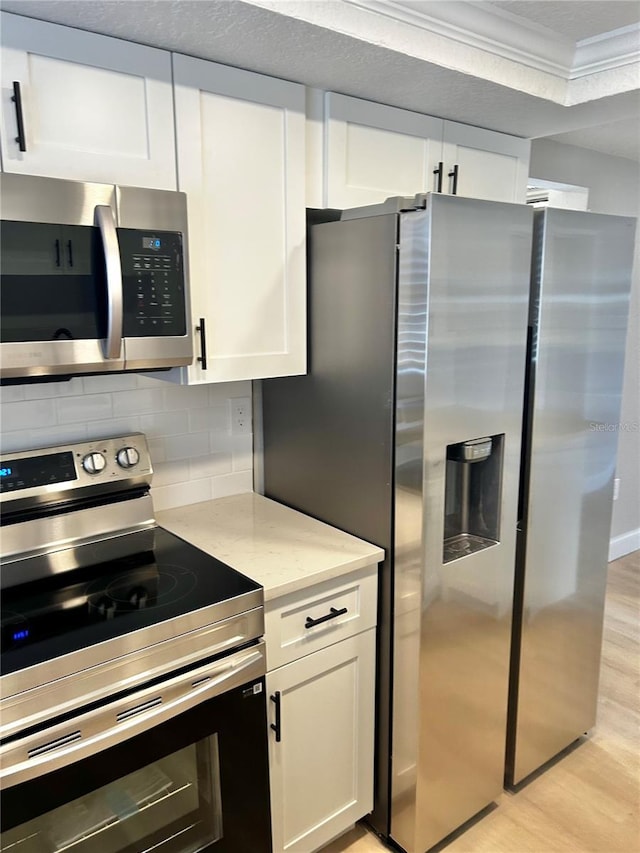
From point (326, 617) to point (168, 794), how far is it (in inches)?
21.2

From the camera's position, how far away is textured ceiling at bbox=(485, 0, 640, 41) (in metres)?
1.67

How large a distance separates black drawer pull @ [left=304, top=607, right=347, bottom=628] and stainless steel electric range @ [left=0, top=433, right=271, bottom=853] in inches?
6.1

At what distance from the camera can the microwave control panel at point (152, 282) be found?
148 cm

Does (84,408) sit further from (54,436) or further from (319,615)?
(319,615)

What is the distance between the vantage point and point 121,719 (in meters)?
1.31

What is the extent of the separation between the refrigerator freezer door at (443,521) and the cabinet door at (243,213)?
0.37 meters

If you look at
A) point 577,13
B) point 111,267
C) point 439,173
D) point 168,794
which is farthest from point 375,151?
point 168,794

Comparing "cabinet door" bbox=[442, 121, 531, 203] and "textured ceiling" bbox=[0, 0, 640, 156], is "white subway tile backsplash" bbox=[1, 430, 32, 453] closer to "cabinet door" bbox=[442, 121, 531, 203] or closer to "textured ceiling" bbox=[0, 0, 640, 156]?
"textured ceiling" bbox=[0, 0, 640, 156]

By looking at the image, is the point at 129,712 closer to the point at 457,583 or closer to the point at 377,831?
the point at 457,583

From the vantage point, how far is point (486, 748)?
1.97 metres

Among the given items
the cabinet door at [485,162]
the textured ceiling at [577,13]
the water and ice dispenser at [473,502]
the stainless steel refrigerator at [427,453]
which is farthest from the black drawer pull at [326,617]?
the textured ceiling at [577,13]

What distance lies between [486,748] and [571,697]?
0.44m

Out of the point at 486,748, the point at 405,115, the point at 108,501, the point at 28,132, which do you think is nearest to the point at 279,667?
the point at 108,501

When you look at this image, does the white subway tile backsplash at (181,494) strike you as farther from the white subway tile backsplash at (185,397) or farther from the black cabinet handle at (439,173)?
the black cabinet handle at (439,173)
